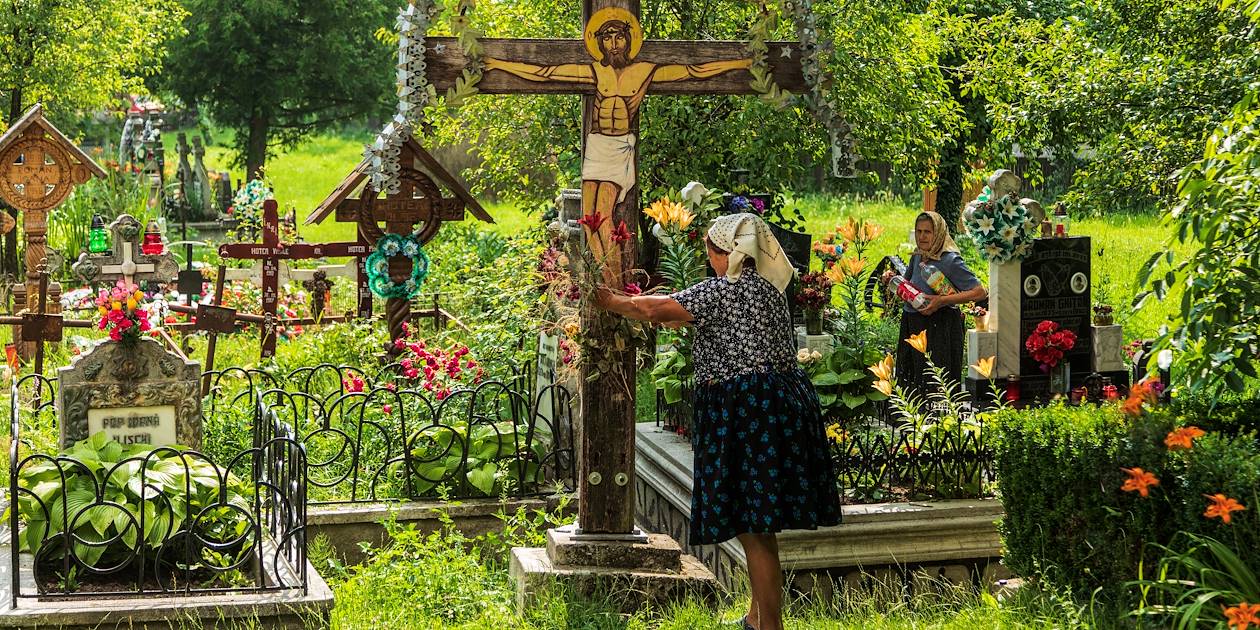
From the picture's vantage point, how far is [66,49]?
60.6 feet

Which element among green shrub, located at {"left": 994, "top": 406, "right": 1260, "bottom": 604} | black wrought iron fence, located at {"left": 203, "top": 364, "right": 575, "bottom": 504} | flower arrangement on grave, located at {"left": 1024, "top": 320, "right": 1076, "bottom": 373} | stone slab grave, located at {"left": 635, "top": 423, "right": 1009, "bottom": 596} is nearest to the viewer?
green shrub, located at {"left": 994, "top": 406, "right": 1260, "bottom": 604}

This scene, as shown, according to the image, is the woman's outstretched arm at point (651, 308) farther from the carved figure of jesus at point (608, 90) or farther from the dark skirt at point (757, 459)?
the carved figure of jesus at point (608, 90)

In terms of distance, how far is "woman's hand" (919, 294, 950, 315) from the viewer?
8.96 metres

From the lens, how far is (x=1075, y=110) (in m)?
10.4

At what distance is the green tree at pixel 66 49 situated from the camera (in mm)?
18125

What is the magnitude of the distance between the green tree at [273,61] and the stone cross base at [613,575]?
19.3 meters

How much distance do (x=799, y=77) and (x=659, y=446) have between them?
7.98 feet

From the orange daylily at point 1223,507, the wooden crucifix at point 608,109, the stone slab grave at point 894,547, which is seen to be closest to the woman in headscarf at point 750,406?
the wooden crucifix at point 608,109

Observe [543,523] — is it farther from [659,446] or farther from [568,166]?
[568,166]

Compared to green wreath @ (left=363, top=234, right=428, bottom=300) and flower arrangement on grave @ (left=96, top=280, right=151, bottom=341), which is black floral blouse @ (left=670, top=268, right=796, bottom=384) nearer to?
flower arrangement on grave @ (left=96, top=280, right=151, bottom=341)

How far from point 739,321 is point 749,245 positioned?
302mm

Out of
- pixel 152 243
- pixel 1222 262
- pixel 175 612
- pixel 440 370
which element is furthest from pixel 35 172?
pixel 1222 262

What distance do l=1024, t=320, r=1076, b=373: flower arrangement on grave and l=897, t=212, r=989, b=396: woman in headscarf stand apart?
1.29 feet

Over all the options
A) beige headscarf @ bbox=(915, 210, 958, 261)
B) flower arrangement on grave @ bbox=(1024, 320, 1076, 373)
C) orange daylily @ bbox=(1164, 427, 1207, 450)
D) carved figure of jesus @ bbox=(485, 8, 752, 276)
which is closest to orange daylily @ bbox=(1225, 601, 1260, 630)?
orange daylily @ bbox=(1164, 427, 1207, 450)
